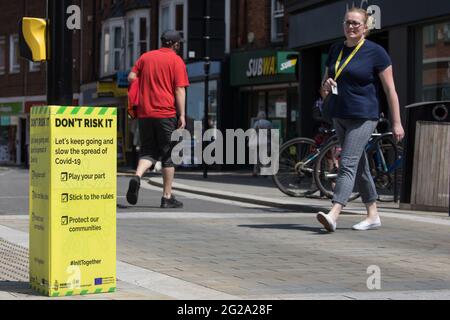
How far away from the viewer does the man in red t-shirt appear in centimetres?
1135

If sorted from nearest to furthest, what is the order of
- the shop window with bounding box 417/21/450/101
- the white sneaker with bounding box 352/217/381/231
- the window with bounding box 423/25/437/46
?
1. the white sneaker with bounding box 352/217/381/231
2. the shop window with bounding box 417/21/450/101
3. the window with bounding box 423/25/437/46

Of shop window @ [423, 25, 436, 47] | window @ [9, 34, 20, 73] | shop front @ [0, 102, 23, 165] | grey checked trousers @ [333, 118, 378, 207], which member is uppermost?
window @ [9, 34, 20, 73]

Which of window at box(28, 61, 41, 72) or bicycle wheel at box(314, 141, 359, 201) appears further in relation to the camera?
window at box(28, 61, 41, 72)

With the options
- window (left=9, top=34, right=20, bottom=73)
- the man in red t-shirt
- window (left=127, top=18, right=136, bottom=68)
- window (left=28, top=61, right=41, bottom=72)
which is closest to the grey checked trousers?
the man in red t-shirt

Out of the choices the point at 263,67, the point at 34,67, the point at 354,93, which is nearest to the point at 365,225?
the point at 354,93

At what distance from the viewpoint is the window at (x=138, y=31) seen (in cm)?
3784

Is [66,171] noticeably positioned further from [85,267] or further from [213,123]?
[213,123]

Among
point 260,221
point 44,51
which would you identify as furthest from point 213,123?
point 44,51

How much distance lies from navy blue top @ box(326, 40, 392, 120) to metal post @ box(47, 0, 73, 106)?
3.09 m

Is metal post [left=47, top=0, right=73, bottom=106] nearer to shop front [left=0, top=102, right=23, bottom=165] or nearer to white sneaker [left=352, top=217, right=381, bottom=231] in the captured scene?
white sneaker [left=352, top=217, right=381, bottom=231]

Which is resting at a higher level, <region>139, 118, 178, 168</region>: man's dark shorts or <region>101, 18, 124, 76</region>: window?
<region>101, 18, 124, 76</region>: window

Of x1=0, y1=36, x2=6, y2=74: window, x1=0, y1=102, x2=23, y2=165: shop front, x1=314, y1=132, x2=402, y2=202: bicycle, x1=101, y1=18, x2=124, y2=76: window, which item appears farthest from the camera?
x1=0, y1=36, x2=6, y2=74: window

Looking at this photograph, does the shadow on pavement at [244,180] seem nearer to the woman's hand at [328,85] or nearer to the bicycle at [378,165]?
the bicycle at [378,165]

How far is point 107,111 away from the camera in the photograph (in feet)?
18.4
